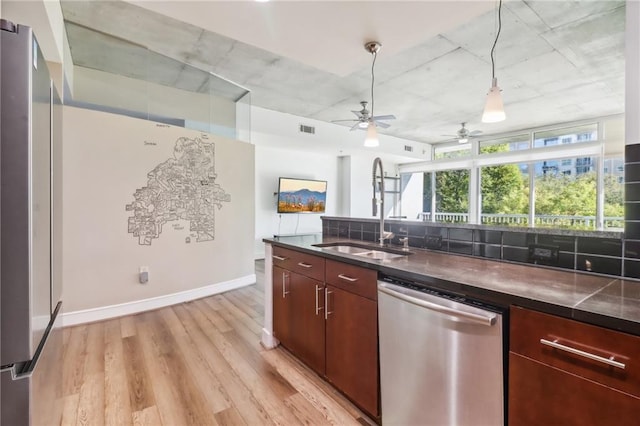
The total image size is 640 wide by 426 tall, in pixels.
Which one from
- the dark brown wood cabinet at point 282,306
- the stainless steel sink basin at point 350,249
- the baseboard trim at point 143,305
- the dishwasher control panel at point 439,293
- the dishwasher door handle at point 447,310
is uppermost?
the stainless steel sink basin at point 350,249

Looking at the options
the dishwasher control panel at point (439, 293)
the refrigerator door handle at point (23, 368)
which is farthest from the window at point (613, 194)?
the refrigerator door handle at point (23, 368)

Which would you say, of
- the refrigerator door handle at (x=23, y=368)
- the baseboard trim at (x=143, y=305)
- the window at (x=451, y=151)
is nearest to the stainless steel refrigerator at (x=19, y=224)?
the refrigerator door handle at (x=23, y=368)

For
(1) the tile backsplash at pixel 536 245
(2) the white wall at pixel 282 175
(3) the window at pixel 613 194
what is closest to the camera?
(1) the tile backsplash at pixel 536 245

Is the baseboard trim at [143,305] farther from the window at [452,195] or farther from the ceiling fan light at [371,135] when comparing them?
the window at [452,195]

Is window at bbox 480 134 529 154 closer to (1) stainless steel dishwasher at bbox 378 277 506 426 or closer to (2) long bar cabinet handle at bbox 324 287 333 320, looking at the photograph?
(2) long bar cabinet handle at bbox 324 287 333 320

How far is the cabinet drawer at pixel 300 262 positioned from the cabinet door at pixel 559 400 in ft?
3.88

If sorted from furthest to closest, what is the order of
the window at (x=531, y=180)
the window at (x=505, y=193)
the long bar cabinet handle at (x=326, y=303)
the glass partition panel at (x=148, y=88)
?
the window at (x=505, y=193)
the window at (x=531, y=180)
the glass partition panel at (x=148, y=88)
the long bar cabinet handle at (x=326, y=303)

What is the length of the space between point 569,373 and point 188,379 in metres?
2.25

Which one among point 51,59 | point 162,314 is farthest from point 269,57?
point 162,314

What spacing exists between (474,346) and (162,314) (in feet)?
11.2

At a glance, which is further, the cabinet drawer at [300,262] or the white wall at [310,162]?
the white wall at [310,162]

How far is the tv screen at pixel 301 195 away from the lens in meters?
6.91

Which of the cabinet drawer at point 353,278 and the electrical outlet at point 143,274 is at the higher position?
the cabinet drawer at point 353,278

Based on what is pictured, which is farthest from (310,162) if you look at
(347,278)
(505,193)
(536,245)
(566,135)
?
(536,245)
